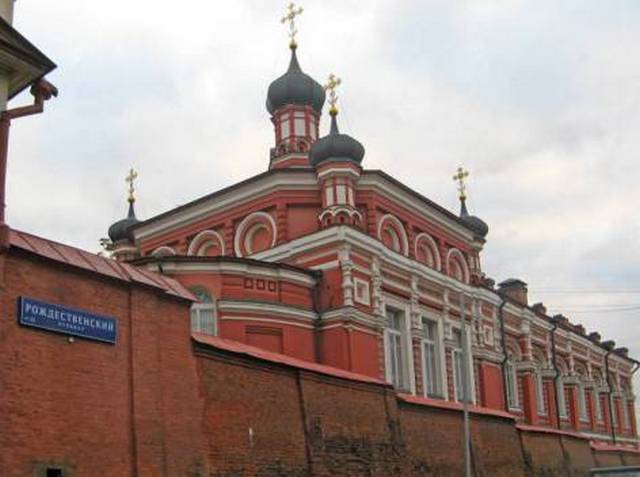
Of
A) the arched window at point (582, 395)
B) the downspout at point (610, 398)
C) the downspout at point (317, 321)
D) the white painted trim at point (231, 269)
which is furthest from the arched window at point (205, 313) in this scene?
the downspout at point (610, 398)

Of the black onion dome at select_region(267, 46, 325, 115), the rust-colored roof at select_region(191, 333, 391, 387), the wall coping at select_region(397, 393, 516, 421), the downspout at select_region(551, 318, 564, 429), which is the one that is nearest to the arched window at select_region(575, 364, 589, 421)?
the downspout at select_region(551, 318, 564, 429)

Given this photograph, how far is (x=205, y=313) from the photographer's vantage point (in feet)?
83.9

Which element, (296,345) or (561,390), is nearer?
(296,345)

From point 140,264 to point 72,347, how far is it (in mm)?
14331

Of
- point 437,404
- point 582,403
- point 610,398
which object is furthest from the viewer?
point 610,398

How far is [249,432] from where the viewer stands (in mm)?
13164

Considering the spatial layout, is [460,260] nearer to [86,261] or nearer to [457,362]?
[457,362]

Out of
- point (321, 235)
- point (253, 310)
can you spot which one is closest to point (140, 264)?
point (253, 310)

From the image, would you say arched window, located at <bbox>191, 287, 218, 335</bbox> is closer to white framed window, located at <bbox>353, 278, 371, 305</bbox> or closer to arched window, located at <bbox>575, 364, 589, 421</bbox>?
white framed window, located at <bbox>353, 278, 371, 305</bbox>

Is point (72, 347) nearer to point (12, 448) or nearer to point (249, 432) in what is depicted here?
point (12, 448)

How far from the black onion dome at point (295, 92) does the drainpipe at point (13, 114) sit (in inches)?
977

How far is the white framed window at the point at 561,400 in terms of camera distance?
43.4 metres

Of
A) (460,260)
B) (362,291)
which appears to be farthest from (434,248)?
(362,291)

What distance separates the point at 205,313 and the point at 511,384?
17.4 meters
